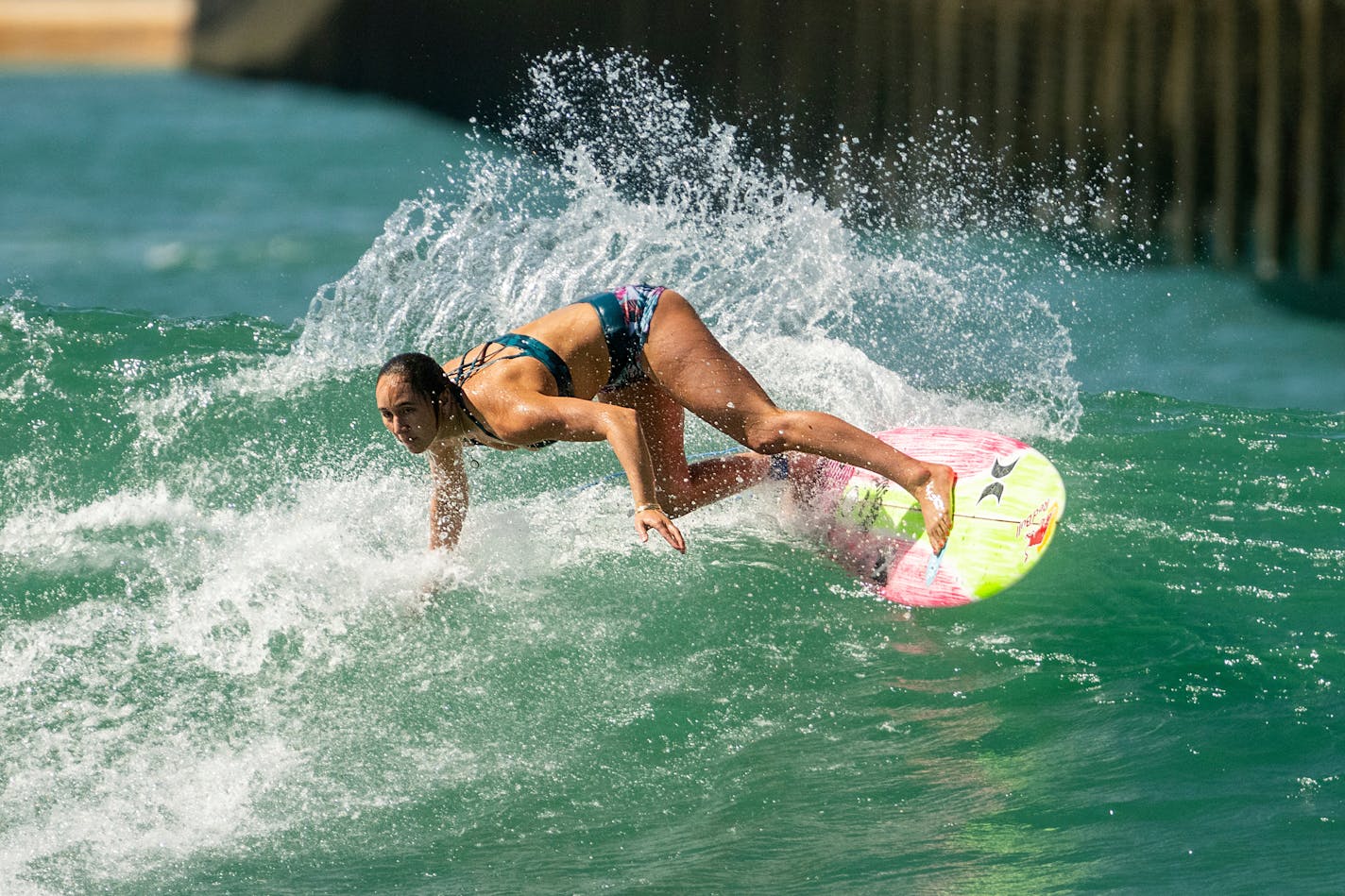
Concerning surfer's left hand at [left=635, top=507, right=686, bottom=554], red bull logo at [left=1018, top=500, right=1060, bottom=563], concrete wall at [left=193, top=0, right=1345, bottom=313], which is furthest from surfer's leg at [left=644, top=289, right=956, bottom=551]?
concrete wall at [left=193, top=0, right=1345, bottom=313]

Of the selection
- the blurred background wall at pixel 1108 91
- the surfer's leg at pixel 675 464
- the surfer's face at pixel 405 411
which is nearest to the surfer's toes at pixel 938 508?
the surfer's leg at pixel 675 464

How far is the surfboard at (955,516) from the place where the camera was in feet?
20.5

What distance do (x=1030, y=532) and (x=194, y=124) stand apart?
20509mm

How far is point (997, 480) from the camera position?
6.44 m

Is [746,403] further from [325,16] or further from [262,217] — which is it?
[325,16]

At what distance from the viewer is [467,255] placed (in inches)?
363

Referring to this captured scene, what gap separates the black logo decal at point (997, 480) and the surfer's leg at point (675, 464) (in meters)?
1.03

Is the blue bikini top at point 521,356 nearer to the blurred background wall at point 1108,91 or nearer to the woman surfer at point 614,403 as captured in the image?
the woman surfer at point 614,403

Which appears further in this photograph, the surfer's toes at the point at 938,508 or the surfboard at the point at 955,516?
the surfboard at the point at 955,516

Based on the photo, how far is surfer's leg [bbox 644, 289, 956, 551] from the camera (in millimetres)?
6145

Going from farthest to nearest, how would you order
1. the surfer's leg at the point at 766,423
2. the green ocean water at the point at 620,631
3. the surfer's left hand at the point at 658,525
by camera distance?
the surfer's leg at the point at 766,423, the surfer's left hand at the point at 658,525, the green ocean water at the point at 620,631

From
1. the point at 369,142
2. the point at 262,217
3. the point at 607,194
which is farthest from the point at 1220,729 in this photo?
the point at 369,142

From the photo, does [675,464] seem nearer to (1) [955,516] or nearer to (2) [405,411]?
(1) [955,516]

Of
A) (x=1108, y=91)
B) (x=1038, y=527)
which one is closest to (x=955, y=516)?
(x=1038, y=527)
